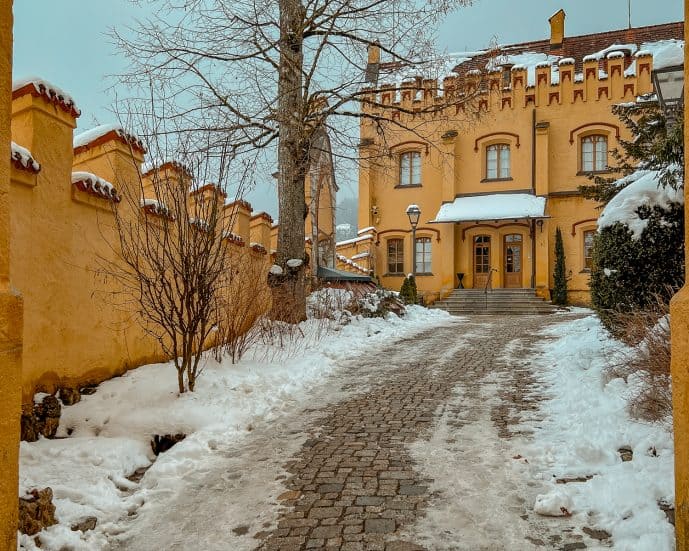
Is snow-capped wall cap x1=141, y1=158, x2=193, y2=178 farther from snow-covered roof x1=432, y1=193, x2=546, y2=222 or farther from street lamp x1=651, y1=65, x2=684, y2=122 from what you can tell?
snow-covered roof x1=432, y1=193, x2=546, y2=222

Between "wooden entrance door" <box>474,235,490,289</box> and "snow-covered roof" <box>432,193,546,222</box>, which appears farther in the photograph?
"wooden entrance door" <box>474,235,490,289</box>

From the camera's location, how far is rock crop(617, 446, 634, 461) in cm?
399

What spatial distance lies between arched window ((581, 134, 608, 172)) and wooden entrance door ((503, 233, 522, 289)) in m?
4.34

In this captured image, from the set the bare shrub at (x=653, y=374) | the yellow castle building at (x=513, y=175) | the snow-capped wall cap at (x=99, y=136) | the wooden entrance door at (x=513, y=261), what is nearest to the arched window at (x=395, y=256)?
the yellow castle building at (x=513, y=175)

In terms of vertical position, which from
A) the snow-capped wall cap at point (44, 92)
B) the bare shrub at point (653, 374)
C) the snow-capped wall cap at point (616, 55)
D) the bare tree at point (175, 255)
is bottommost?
the bare shrub at point (653, 374)

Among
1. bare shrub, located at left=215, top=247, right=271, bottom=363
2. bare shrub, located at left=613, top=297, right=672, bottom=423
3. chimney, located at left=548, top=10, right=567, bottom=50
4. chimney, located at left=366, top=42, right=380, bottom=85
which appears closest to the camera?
bare shrub, located at left=613, top=297, right=672, bottom=423

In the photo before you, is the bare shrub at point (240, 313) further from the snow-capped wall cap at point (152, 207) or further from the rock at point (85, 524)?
the rock at point (85, 524)

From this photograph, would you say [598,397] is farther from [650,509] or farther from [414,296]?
[414,296]

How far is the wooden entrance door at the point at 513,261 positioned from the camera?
24.9 meters

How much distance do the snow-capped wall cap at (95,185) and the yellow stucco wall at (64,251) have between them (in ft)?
0.21

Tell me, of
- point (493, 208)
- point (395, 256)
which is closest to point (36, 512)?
point (493, 208)

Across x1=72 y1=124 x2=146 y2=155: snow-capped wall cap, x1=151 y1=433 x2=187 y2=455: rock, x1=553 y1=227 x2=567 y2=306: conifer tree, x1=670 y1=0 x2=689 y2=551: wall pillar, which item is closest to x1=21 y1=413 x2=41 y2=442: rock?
x1=151 y1=433 x2=187 y2=455: rock

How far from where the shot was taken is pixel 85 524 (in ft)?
11.2

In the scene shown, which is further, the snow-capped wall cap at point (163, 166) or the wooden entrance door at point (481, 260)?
the wooden entrance door at point (481, 260)
